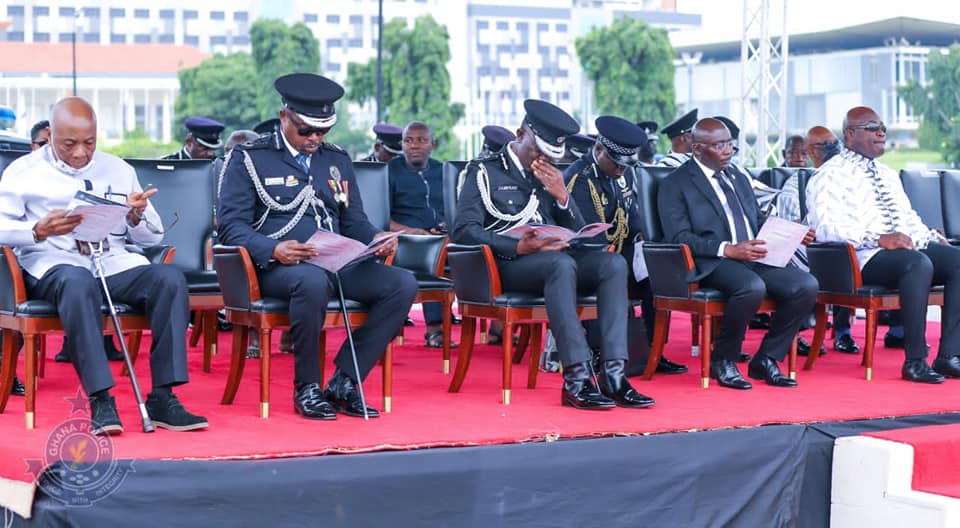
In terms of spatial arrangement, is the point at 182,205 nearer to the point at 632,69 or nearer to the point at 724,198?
the point at 724,198

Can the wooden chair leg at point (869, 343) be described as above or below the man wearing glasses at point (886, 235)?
below

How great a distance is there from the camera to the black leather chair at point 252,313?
14.6 ft

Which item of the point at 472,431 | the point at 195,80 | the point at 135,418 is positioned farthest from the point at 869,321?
the point at 195,80

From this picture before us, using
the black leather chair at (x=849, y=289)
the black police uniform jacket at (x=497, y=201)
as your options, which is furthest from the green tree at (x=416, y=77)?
the black police uniform jacket at (x=497, y=201)

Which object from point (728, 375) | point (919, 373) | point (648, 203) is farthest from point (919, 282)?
point (648, 203)

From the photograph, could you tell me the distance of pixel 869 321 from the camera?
562 cm

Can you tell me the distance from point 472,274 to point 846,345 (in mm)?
2503

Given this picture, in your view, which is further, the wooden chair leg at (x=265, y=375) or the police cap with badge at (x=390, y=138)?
the police cap with badge at (x=390, y=138)

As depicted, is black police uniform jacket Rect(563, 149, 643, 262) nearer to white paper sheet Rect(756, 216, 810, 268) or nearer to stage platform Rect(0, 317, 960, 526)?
white paper sheet Rect(756, 216, 810, 268)

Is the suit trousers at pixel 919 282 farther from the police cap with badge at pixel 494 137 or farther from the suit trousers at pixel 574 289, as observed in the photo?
the police cap with badge at pixel 494 137

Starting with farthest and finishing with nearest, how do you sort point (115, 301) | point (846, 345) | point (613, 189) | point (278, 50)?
point (278, 50), point (846, 345), point (613, 189), point (115, 301)

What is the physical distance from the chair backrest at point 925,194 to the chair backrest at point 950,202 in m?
0.03

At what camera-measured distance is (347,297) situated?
4.61 meters

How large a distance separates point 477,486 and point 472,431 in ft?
0.91
